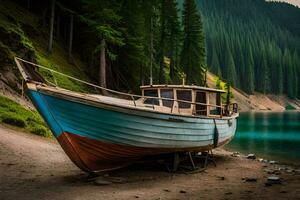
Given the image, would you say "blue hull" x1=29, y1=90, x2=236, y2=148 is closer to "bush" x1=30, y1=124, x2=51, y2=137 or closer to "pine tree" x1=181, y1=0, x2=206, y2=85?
"bush" x1=30, y1=124, x2=51, y2=137

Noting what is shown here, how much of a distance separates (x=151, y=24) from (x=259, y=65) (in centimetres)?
13848

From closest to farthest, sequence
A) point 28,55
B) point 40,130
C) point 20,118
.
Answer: point 20,118, point 40,130, point 28,55

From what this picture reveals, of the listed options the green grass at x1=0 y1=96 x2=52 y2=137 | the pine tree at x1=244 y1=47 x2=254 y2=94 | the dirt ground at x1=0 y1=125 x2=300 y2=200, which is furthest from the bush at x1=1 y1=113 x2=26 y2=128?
the pine tree at x1=244 y1=47 x2=254 y2=94

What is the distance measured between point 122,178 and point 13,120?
32.9 feet

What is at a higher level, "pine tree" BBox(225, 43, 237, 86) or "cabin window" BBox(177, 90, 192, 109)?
"pine tree" BBox(225, 43, 237, 86)

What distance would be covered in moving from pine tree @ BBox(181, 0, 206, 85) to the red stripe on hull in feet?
157

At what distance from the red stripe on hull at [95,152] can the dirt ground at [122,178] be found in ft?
2.12

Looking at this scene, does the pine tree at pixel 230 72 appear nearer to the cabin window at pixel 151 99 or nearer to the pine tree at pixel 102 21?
the pine tree at pixel 102 21

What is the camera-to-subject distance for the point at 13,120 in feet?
77.4

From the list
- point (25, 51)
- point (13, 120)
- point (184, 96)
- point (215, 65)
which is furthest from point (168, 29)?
point (215, 65)

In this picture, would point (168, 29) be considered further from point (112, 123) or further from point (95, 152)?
point (95, 152)

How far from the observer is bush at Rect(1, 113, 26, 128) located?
23359 millimetres

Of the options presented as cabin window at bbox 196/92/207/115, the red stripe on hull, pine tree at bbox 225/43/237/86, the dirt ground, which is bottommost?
the dirt ground

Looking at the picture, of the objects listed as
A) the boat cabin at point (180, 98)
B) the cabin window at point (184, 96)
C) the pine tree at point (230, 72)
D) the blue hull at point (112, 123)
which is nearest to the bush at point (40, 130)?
the boat cabin at point (180, 98)
